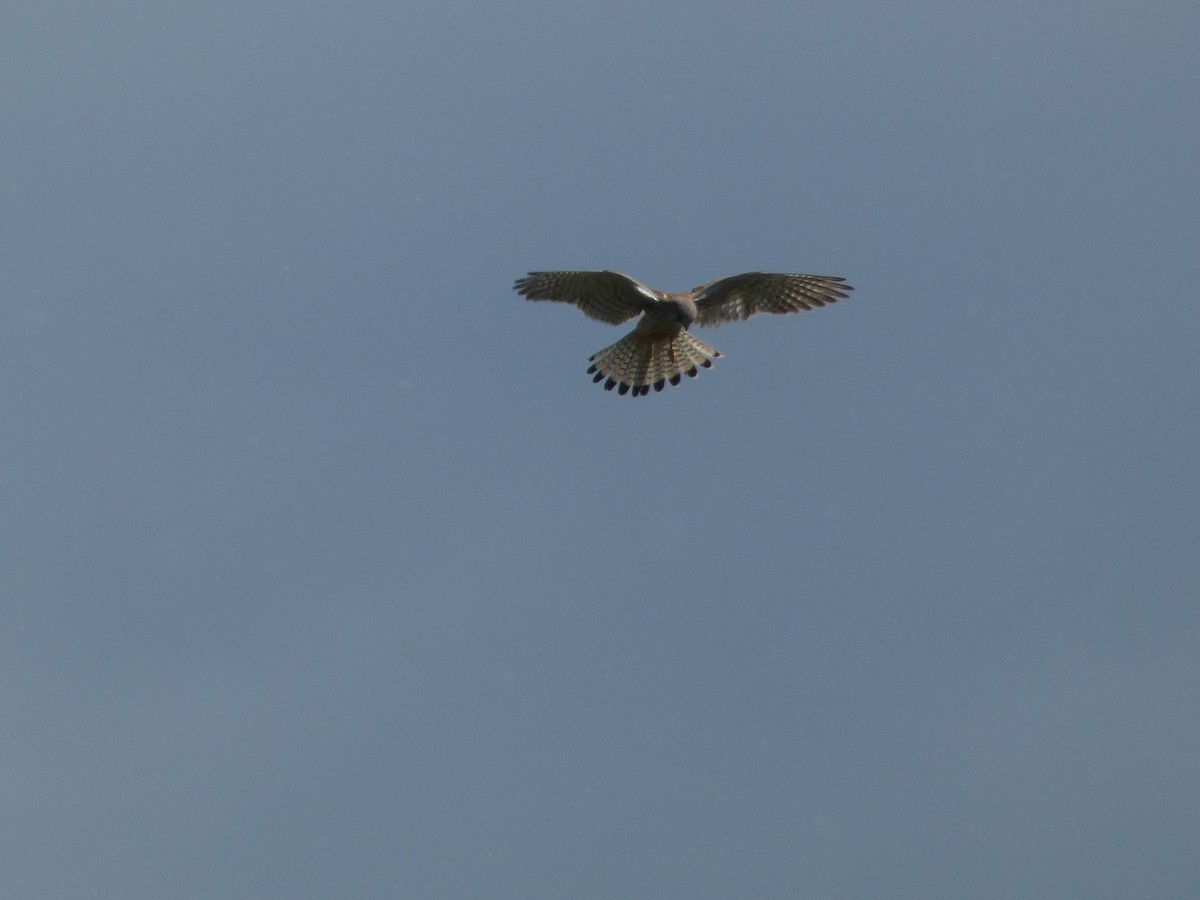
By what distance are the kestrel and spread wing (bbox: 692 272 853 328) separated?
11 mm

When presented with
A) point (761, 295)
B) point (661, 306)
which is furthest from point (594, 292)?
point (761, 295)

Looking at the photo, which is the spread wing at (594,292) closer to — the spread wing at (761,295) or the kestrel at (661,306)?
the kestrel at (661,306)

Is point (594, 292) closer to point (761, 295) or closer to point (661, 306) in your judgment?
point (661, 306)

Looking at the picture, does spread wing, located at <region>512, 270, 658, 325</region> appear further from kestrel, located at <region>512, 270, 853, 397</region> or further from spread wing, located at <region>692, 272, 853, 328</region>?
spread wing, located at <region>692, 272, 853, 328</region>

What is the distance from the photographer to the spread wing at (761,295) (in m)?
14.7

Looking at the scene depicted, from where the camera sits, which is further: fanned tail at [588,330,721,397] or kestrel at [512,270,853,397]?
fanned tail at [588,330,721,397]

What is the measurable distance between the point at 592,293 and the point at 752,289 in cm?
180

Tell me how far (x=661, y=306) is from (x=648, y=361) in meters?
1.30

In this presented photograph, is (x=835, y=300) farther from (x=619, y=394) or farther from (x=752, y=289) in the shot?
(x=619, y=394)

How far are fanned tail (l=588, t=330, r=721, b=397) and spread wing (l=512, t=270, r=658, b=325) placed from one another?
505mm

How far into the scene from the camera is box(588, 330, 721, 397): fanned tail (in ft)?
50.6

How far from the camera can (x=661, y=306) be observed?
14461mm

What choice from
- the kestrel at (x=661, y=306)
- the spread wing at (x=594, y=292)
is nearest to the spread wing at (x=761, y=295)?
the kestrel at (x=661, y=306)

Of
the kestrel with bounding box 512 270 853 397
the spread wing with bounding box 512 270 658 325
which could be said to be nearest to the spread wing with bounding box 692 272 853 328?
the kestrel with bounding box 512 270 853 397
